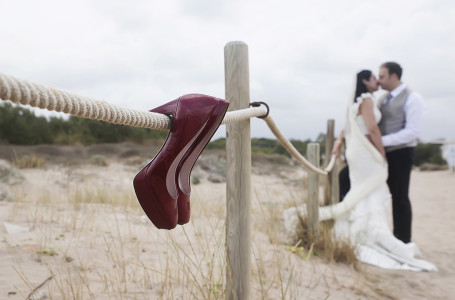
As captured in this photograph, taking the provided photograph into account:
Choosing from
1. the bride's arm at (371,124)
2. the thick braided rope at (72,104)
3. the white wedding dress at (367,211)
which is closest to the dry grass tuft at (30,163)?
the white wedding dress at (367,211)

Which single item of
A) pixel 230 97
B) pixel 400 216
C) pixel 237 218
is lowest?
pixel 400 216

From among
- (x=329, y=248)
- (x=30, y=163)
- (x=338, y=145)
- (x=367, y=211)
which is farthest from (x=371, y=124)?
(x=30, y=163)

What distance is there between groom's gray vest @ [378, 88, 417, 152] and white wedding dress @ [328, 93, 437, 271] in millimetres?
151

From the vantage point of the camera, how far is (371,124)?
13.1 ft

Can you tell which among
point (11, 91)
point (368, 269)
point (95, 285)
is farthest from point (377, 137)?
point (11, 91)

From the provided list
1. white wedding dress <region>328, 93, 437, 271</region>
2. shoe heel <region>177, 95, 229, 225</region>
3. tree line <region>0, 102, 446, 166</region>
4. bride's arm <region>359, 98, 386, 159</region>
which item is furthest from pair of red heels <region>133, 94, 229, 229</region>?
tree line <region>0, 102, 446, 166</region>

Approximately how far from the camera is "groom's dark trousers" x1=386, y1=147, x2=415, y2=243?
395 cm

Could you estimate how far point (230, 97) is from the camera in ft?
5.18

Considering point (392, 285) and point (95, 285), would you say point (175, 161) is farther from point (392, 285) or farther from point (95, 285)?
point (392, 285)

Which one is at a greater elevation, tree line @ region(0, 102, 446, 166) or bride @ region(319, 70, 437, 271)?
tree line @ region(0, 102, 446, 166)

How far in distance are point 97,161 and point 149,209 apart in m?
11.8

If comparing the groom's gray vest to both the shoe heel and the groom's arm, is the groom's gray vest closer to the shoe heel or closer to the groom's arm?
the groom's arm

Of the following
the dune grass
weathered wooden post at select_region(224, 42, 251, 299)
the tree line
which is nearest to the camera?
weathered wooden post at select_region(224, 42, 251, 299)

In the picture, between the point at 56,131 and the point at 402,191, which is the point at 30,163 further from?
the point at 402,191
